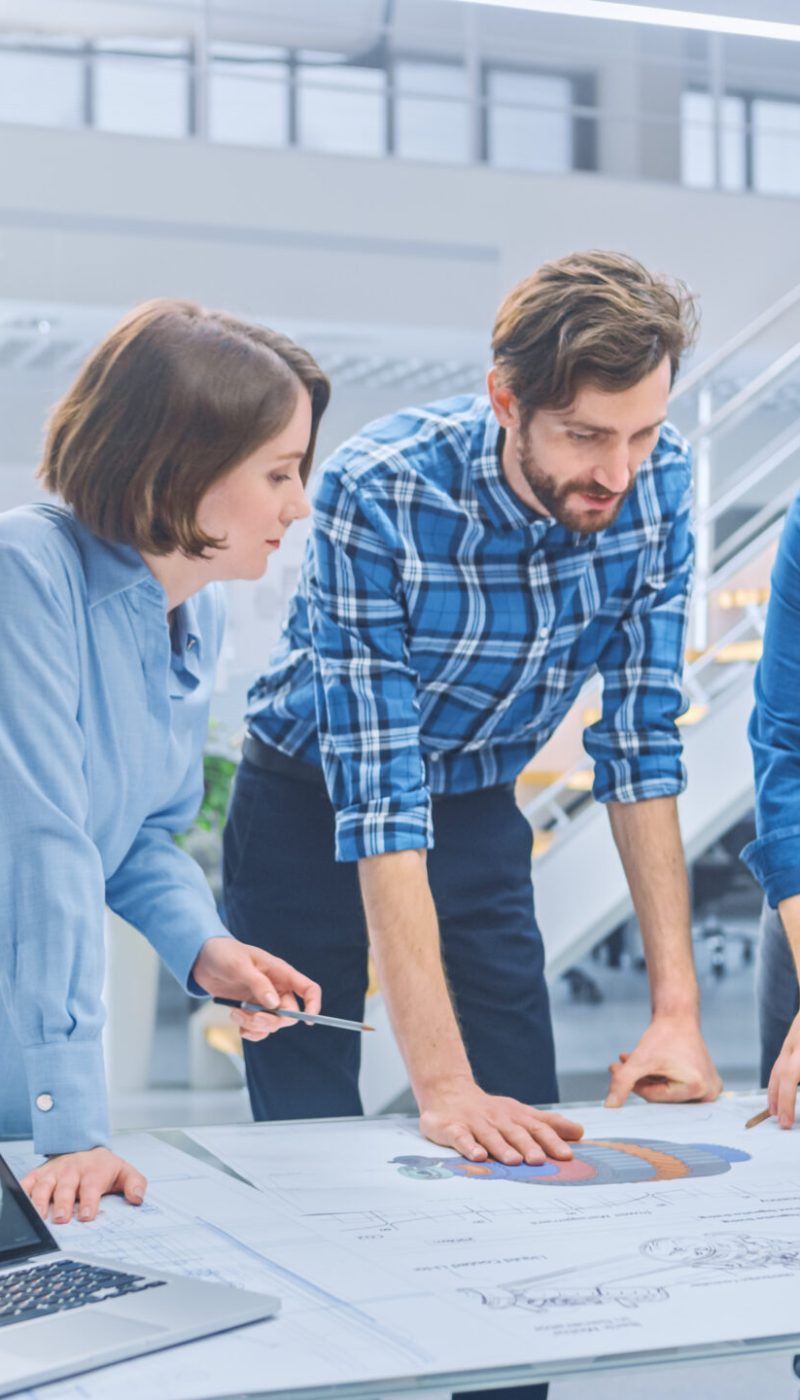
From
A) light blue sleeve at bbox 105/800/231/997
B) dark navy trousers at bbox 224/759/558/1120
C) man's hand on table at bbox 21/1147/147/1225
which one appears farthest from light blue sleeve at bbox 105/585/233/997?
dark navy trousers at bbox 224/759/558/1120

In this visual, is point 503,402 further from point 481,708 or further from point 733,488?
point 733,488

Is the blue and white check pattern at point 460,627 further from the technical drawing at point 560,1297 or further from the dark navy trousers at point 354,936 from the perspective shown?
the technical drawing at point 560,1297

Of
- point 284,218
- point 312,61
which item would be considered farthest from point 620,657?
point 312,61

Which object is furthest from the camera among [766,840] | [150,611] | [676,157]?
[676,157]

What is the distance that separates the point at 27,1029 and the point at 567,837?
2.39m

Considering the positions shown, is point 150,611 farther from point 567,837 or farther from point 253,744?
point 567,837

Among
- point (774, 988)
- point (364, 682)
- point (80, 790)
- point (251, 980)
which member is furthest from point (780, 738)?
point (80, 790)

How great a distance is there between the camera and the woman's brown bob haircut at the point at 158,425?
1.32 meters

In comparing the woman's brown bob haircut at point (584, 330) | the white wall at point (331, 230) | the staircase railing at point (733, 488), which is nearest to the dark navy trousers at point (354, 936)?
the woman's brown bob haircut at point (584, 330)

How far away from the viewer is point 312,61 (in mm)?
5840

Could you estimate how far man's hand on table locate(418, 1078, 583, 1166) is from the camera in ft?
4.20

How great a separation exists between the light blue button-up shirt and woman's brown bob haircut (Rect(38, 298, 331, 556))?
0.12 ft

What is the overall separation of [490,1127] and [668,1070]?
0.97ft

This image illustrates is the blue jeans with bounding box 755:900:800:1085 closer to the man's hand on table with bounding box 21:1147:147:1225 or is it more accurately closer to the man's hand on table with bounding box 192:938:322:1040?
the man's hand on table with bounding box 192:938:322:1040
